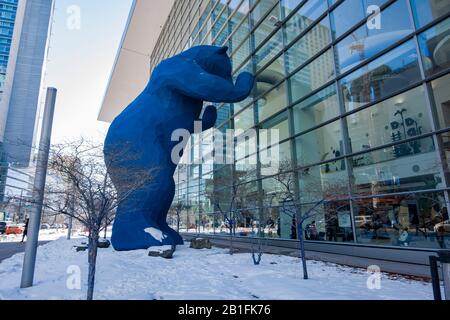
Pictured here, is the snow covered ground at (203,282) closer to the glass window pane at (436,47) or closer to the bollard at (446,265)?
the bollard at (446,265)

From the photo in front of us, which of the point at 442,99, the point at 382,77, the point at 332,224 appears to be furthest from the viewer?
the point at 332,224

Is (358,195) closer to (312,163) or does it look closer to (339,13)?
(312,163)

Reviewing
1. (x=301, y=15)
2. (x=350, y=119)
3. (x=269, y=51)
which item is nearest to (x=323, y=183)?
(x=350, y=119)

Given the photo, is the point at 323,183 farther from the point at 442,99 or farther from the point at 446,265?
the point at 446,265

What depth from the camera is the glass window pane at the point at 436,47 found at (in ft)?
25.0

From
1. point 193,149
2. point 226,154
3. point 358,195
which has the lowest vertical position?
point 358,195

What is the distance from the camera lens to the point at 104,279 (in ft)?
19.2

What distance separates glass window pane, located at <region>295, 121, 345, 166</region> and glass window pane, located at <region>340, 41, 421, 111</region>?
103 centimetres

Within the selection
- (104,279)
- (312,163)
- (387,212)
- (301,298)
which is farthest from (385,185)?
(104,279)

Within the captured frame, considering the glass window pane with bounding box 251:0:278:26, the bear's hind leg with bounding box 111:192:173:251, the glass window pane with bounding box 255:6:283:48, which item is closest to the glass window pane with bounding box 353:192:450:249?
the bear's hind leg with bounding box 111:192:173:251

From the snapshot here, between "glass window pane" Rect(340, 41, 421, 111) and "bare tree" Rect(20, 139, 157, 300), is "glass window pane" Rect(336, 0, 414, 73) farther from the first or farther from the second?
"bare tree" Rect(20, 139, 157, 300)

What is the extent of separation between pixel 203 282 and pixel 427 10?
8.95 meters

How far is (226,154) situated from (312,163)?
729 centimetres

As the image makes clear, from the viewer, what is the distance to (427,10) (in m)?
8.12
